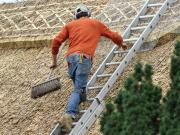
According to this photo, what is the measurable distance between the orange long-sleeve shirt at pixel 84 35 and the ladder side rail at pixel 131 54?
0.67 ft

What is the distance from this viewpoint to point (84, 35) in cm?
606

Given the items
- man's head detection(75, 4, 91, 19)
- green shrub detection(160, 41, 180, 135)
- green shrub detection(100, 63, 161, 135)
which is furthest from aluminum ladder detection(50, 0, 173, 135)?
green shrub detection(160, 41, 180, 135)

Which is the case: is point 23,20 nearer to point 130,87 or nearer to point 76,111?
point 76,111

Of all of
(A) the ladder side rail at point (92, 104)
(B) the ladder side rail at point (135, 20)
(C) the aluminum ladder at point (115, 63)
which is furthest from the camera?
(B) the ladder side rail at point (135, 20)

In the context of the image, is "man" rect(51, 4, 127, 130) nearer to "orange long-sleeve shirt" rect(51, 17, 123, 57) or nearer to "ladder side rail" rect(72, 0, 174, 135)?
"orange long-sleeve shirt" rect(51, 17, 123, 57)

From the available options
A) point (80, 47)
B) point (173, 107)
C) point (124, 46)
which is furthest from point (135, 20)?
point (173, 107)

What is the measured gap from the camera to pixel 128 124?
13.4 ft

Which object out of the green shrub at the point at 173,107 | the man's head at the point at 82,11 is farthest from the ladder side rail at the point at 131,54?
the green shrub at the point at 173,107

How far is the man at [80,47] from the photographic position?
586 cm

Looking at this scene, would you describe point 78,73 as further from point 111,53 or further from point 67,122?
point 111,53

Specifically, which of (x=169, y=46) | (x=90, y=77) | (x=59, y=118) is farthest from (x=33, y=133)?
(x=169, y=46)

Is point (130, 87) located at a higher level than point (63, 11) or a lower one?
higher

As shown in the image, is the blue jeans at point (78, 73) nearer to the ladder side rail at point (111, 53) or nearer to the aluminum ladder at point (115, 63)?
the aluminum ladder at point (115, 63)

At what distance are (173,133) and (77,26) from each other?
2.38 metres
